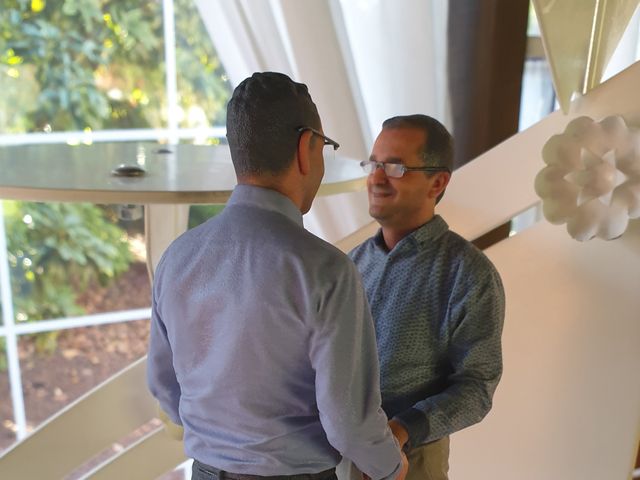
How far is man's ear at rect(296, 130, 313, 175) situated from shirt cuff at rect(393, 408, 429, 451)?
43cm

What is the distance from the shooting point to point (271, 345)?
3.36 ft

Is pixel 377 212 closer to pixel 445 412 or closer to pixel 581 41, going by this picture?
pixel 445 412

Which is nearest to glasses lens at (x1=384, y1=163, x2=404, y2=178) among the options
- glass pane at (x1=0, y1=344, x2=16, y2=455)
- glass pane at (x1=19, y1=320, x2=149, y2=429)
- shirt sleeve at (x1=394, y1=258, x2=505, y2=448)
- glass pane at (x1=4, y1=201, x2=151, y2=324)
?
shirt sleeve at (x1=394, y1=258, x2=505, y2=448)

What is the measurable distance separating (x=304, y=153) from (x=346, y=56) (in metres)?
1.36

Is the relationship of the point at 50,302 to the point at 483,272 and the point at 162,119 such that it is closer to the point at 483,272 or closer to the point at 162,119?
the point at 162,119

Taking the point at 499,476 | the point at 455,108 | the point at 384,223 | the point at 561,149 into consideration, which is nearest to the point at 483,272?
the point at 384,223

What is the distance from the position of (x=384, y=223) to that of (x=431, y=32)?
3.81 ft

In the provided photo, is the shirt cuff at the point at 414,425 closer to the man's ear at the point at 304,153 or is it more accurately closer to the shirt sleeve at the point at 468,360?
the shirt sleeve at the point at 468,360

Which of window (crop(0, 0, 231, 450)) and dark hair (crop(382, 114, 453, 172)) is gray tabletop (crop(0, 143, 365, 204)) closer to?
dark hair (crop(382, 114, 453, 172))

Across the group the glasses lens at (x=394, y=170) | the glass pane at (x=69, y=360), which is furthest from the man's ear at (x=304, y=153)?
the glass pane at (x=69, y=360)

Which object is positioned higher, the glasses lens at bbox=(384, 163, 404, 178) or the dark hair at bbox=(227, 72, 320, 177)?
the dark hair at bbox=(227, 72, 320, 177)

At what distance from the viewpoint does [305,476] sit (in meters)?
1.12

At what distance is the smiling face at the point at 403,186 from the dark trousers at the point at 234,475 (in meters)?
0.42

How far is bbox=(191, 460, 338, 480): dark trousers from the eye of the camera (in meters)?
1.10
